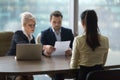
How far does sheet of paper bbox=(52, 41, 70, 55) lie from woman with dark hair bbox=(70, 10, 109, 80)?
484mm

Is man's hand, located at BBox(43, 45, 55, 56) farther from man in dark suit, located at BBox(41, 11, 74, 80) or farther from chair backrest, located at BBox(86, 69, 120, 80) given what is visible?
chair backrest, located at BBox(86, 69, 120, 80)

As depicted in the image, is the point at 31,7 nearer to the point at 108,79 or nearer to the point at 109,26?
the point at 109,26

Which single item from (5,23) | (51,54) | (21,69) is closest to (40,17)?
(5,23)

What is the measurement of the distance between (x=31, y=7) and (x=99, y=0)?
122cm

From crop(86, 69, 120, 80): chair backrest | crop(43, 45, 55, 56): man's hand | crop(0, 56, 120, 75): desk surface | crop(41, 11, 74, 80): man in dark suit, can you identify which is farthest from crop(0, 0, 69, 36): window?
crop(86, 69, 120, 80): chair backrest

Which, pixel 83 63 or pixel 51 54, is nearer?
pixel 83 63

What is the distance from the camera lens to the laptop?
2625mm

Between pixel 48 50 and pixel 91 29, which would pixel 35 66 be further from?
pixel 91 29

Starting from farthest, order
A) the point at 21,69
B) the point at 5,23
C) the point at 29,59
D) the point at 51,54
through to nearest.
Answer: the point at 5,23 < the point at 51,54 < the point at 29,59 < the point at 21,69

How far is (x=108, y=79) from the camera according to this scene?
6.37 feet

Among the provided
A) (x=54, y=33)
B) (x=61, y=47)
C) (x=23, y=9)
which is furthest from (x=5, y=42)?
(x=23, y=9)

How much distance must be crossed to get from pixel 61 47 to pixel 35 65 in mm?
499

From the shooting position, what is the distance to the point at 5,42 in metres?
3.40

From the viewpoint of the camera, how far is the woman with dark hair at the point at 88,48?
2.31m
